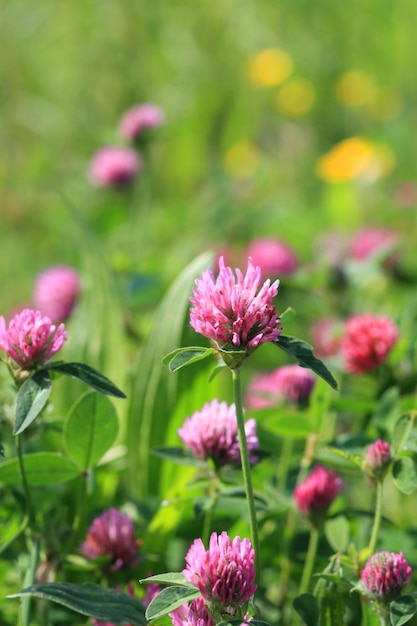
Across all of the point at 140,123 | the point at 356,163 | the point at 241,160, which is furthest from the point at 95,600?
the point at 241,160

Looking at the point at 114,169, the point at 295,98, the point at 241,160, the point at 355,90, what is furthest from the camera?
the point at 295,98

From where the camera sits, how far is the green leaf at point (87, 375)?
2.53ft

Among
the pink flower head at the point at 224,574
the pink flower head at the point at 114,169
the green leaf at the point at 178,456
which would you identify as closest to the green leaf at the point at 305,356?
the pink flower head at the point at 224,574

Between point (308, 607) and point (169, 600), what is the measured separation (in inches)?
6.4

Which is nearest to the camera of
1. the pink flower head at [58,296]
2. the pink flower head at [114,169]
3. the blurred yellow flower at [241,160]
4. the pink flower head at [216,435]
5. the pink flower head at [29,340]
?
the pink flower head at [29,340]

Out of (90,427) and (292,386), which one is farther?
(292,386)

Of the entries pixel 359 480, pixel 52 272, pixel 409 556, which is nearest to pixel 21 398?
pixel 409 556

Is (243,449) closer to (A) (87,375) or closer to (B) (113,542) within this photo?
(A) (87,375)

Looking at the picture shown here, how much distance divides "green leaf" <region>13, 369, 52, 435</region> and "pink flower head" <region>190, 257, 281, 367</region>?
129 millimetres

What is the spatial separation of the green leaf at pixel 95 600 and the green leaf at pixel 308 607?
0.42 ft

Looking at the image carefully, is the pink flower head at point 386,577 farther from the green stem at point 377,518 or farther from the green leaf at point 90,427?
the green leaf at point 90,427

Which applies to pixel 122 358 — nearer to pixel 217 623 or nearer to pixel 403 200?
pixel 217 623

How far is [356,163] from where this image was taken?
2887mm

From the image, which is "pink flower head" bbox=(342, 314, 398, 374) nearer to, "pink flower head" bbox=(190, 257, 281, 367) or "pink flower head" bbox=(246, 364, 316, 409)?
"pink flower head" bbox=(246, 364, 316, 409)
